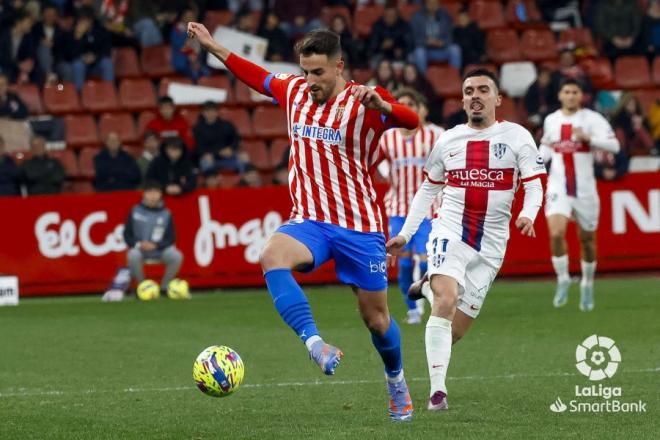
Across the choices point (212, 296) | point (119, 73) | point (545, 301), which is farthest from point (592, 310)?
point (119, 73)

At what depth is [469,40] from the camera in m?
24.1

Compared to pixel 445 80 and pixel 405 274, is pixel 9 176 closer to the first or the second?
pixel 405 274

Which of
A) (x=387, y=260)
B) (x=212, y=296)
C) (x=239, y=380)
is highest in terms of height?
(x=387, y=260)

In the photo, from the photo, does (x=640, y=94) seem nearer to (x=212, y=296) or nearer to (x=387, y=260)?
(x=212, y=296)

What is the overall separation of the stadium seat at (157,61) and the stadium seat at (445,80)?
4.48 m

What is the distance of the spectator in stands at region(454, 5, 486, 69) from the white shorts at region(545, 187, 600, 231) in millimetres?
8700

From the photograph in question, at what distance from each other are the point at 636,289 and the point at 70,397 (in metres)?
10.2

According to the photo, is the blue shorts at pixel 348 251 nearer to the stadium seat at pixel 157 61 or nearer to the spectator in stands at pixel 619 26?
the stadium seat at pixel 157 61

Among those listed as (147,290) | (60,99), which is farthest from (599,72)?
(147,290)

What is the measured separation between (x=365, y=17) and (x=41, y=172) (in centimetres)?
733

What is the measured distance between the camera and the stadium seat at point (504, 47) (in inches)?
970

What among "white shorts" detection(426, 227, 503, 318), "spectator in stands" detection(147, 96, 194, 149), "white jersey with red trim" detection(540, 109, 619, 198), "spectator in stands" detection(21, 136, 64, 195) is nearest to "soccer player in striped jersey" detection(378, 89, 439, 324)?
"white jersey with red trim" detection(540, 109, 619, 198)

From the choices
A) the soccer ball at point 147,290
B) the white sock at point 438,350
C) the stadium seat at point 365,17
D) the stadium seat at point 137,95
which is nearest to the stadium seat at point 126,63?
the stadium seat at point 137,95

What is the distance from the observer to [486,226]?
9344mm
